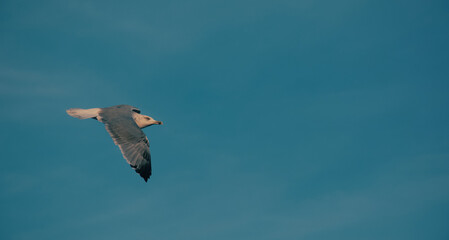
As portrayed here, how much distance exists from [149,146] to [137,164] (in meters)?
1.11

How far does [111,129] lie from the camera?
1902 cm

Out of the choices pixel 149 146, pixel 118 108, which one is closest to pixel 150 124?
pixel 118 108

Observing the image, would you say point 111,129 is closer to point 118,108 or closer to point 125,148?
point 125,148

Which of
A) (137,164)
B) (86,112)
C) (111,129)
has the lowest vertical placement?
(137,164)

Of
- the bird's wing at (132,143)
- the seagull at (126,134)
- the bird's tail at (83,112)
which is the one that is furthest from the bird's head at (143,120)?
the bird's wing at (132,143)

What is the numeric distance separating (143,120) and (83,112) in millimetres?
2665

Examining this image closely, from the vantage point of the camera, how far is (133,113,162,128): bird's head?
Answer: 21884mm

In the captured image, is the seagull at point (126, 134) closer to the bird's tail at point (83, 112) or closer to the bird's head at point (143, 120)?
the bird's tail at point (83, 112)

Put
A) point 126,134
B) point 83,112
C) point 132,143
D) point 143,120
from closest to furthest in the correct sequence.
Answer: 1. point 132,143
2. point 126,134
3. point 83,112
4. point 143,120

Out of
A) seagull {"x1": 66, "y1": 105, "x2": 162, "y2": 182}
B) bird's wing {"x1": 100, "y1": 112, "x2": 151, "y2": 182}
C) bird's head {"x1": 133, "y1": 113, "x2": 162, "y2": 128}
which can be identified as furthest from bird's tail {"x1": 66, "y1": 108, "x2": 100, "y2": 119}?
bird's head {"x1": 133, "y1": 113, "x2": 162, "y2": 128}

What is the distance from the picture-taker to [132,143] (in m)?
18.7

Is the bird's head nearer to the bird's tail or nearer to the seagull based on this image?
the seagull

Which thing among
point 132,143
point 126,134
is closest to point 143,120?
point 126,134

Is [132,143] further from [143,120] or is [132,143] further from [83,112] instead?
[143,120]
